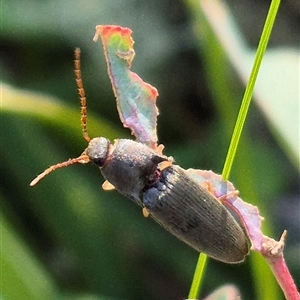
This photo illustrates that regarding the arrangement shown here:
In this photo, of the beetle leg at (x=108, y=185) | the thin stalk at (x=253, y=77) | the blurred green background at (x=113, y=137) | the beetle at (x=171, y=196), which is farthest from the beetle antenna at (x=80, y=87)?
the blurred green background at (x=113, y=137)

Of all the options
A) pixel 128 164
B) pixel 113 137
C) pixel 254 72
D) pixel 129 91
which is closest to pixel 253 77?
pixel 254 72

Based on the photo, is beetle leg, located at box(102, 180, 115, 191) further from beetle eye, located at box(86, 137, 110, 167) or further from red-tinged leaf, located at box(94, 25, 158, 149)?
red-tinged leaf, located at box(94, 25, 158, 149)

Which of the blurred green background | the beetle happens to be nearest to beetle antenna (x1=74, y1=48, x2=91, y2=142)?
the beetle

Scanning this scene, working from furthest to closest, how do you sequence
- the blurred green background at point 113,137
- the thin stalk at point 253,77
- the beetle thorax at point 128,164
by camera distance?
the blurred green background at point 113,137
the beetle thorax at point 128,164
the thin stalk at point 253,77

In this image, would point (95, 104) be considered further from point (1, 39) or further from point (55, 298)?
point (55, 298)

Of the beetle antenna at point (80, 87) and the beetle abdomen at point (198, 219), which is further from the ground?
the beetle antenna at point (80, 87)

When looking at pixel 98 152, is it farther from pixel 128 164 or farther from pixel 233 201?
pixel 233 201

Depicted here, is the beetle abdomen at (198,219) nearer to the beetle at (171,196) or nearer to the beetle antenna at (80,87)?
the beetle at (171,196)
